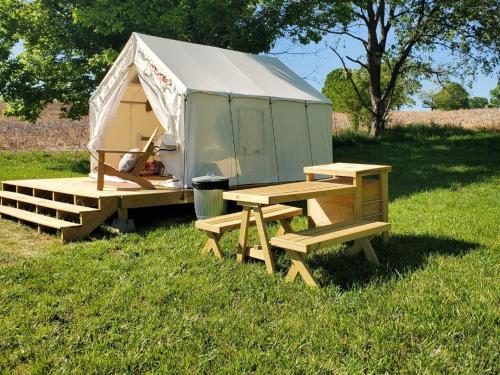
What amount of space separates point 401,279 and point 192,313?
1.68 meters

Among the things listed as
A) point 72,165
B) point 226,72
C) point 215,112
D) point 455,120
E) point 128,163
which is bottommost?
point 72,165

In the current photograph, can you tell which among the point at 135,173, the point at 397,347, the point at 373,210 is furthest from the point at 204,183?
the point at 397,347

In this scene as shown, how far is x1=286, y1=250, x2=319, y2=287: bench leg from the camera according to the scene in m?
3.65

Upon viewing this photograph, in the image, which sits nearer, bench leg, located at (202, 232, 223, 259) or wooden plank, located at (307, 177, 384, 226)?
bench leg, located at (202, 232, 223, 259)

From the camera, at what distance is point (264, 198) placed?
3904 mm

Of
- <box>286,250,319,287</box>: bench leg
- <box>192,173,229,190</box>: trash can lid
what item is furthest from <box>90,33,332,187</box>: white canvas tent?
<box>286,250,319,287</box>: bench leg

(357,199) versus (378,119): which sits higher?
(378,119)

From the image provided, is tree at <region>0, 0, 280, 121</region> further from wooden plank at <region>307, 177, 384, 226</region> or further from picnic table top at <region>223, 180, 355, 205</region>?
picnic table top at <region>223, 180, 355, 205</region>

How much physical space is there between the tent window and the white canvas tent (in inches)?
0.6

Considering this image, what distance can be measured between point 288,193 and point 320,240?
1.95ft

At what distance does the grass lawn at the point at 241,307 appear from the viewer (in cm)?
263

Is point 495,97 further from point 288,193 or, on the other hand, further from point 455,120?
point 288,193

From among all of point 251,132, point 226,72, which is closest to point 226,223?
point 251,132

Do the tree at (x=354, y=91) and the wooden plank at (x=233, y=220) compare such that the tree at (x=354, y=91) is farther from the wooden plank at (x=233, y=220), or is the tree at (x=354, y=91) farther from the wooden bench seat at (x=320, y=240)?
the wooden bench seat at (x=320, y=240)
